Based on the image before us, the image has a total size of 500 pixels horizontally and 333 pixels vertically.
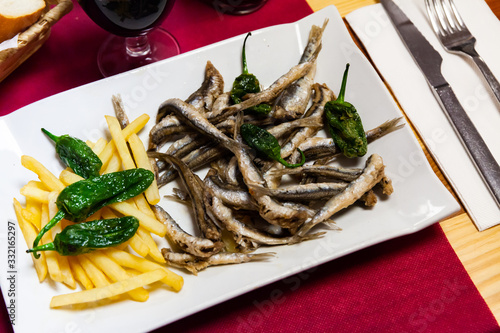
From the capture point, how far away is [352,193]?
1.82 m

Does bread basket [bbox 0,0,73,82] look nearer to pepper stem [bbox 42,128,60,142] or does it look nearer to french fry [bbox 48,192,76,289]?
pepper stem [bbox 42,128,60,142]

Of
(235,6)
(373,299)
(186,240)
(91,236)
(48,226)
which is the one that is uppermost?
(235,6)

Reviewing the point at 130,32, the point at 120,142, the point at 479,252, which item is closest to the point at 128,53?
the point at 130,32

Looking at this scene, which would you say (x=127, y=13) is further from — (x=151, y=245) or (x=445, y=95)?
(x=445, y=95)

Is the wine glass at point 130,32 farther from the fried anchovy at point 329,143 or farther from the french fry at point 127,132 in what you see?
the fried anchovy at point 329,143

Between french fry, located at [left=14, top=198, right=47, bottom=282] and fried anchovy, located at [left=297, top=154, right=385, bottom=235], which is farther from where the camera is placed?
fried anchovy, located at [left=297, top=154, right=385, bottom=235]

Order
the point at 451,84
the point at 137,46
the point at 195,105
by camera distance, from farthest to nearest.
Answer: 1. the point at 137,46
2. the point at 451,84
3. the point at 195,105

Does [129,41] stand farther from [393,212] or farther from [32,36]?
[393,212]

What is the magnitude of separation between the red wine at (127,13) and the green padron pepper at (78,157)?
1.76ft

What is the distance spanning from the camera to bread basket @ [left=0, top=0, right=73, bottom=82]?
2121mm

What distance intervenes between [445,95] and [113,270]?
1759mm

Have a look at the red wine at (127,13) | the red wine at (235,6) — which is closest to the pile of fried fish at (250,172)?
the red wine at (127,13)

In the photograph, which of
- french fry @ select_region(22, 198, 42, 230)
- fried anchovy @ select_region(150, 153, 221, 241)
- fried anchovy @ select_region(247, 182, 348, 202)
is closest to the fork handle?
fried anchovy @ select_region(247, 182, 348, 202)

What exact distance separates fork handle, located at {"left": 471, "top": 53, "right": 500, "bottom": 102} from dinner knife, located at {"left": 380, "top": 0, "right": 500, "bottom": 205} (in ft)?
0.60
